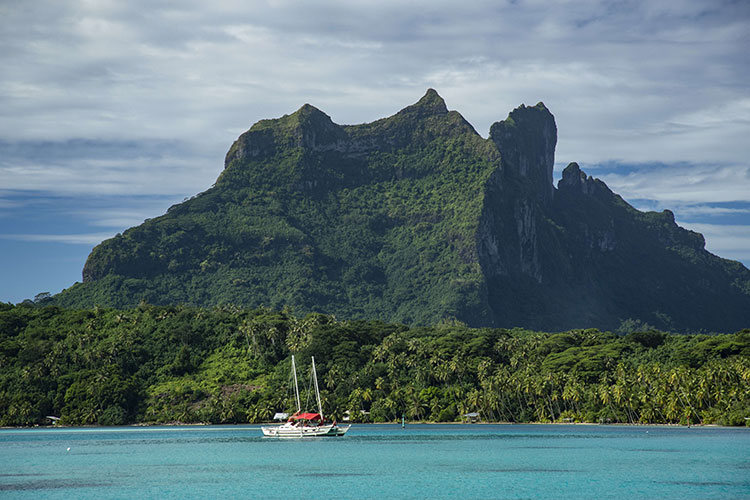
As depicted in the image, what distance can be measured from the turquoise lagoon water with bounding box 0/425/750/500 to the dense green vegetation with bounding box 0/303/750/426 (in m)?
16.5

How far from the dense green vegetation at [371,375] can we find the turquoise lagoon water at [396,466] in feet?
54.1

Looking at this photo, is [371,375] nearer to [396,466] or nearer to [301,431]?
[301,431]

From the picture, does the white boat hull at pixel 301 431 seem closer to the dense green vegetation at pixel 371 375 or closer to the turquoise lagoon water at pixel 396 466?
the turquoise lagoon water at pixel 396 466

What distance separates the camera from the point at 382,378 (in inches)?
6777

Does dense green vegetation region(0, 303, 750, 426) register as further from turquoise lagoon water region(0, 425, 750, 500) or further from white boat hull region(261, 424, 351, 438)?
white boat hull region(261, 424, 351, 438)

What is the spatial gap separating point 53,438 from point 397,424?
61.7 meters

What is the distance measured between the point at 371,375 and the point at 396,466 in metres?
93.5

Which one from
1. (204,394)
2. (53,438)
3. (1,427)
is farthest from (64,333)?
(53,438)

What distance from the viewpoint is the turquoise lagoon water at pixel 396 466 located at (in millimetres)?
66000

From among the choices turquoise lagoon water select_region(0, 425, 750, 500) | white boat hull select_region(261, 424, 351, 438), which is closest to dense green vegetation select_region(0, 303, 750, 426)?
turquoise lagoon water select_region(0, 425, 750, 500)

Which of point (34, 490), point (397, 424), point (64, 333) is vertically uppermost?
point (64, 333)

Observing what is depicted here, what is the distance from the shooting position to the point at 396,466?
83438mm

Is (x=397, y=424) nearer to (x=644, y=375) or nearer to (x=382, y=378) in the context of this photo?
(x=382, y=378)

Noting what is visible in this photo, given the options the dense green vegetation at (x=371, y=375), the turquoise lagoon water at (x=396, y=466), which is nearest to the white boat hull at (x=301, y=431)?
the turquoise lagoon water at (x=396, y=466)
